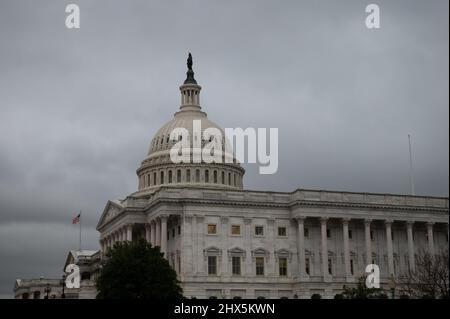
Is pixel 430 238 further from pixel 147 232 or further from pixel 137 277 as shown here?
pixel 137 277

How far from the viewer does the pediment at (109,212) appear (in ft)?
405

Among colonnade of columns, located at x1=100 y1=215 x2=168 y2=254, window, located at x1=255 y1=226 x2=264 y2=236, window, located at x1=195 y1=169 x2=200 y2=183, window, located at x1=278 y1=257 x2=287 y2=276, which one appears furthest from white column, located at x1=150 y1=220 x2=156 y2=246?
window, located at x1=195 y1=169 x2=200 y2=183

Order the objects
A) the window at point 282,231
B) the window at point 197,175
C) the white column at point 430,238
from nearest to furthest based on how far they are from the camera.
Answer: the window at point 282,231
the white column at point 430,238
the window at point 197,175

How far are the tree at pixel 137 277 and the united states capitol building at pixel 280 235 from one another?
21.5m

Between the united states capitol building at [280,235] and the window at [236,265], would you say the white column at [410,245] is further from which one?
the window at [236,265]

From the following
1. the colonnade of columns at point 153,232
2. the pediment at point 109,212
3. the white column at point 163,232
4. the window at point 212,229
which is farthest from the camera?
the pediment at point 109,212

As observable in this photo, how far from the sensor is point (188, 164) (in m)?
134

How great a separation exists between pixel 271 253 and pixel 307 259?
568 cm

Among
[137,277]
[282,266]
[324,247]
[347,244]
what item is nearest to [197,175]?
[282,266]

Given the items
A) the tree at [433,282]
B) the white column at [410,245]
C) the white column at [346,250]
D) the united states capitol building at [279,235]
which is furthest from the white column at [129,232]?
the white column at [410,245]
